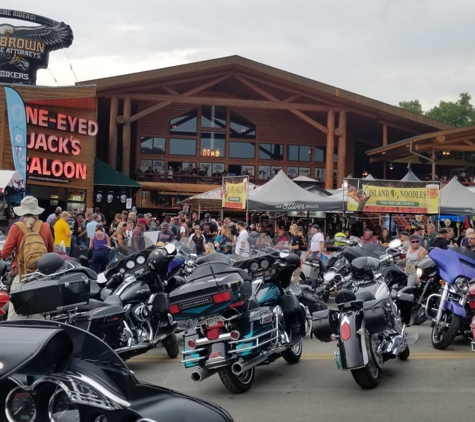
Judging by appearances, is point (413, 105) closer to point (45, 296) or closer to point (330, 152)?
point (330, 152)

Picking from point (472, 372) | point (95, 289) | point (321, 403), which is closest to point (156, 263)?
point (95, 289)

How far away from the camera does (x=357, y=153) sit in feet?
129

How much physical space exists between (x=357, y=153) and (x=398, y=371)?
33113mm

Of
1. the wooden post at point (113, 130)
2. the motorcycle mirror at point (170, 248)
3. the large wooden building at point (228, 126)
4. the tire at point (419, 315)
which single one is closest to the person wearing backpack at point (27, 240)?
the motorcycle mirror at point (170, 248)

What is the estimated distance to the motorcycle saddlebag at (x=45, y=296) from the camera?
6.05 meters

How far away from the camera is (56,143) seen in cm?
2741

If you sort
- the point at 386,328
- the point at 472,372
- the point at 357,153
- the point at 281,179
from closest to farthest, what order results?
the point at 386,328
the point at 472,372
the point at 281,179
the point at 357,153

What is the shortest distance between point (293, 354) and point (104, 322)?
7.56 ft

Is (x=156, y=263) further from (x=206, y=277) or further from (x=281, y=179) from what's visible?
(x=281, y=179)

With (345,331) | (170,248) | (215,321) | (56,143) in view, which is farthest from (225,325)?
(56,143)

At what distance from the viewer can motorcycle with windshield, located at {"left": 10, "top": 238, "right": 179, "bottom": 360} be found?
6125mm

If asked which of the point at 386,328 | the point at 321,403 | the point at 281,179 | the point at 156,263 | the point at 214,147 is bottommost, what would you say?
the point at 321,403

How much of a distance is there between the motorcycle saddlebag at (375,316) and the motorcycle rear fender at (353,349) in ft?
0.63

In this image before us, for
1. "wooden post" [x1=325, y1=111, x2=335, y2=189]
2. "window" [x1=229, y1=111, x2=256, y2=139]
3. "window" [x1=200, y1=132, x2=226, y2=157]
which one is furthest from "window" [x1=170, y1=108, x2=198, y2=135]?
"wooden post" [x1=325, y1=111, x2=335, y2=189]
